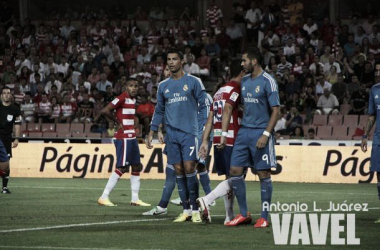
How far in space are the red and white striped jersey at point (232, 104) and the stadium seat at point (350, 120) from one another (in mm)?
13971

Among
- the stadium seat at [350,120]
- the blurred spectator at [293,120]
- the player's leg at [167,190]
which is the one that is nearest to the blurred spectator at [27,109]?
the blurred spectator at [293,120]

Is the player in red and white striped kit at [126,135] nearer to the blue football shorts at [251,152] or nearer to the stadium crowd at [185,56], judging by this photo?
the blue football shorts at [251,152]

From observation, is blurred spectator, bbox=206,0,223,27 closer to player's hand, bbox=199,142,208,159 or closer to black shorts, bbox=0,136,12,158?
black shorts, bbox=0,136,12,158

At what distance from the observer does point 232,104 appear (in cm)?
1223

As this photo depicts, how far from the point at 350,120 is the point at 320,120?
981mm

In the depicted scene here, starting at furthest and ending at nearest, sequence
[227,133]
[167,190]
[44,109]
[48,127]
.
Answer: [44,109]
[48,127]
[167,190]
[227,133]

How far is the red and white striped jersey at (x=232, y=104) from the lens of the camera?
1227 cm

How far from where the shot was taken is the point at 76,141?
28172 mm

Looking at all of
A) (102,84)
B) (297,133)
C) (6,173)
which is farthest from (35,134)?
(6,173)

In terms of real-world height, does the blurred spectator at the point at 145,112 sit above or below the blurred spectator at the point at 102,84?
below

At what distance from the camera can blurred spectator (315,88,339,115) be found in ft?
90.5

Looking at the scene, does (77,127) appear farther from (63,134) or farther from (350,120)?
(350,120)

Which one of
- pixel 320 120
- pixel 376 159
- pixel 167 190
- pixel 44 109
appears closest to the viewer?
pixel 376 159

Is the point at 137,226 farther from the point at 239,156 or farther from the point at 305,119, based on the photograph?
the point at 305,119
